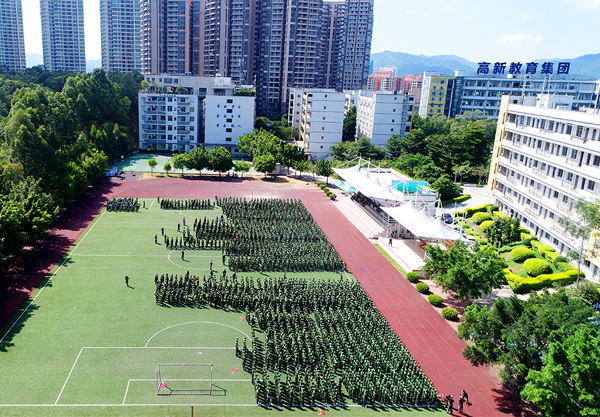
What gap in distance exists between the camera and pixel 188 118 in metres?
85.3

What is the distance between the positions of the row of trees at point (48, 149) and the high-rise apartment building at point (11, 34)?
288 ft

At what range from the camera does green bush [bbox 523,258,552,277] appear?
3391cm

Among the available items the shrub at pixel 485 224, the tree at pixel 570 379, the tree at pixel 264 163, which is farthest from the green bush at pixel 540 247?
the tree at pixel 264 163

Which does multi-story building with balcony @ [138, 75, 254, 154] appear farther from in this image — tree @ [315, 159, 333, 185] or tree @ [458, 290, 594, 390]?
tree @ [458, 290, 594, 390]

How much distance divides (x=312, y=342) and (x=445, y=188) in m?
37.0

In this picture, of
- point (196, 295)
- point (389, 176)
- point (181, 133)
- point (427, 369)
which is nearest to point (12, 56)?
point (181, 133)

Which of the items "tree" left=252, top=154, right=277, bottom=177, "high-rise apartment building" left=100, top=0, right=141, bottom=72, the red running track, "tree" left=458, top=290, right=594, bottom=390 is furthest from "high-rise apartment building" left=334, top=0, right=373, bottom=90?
"tree" left=458, top=290, right=594, bottom=390

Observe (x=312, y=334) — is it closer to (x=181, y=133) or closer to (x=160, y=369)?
(x=160, y=369)

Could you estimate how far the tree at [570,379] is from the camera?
16500 mm

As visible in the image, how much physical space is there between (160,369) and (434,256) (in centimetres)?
1900

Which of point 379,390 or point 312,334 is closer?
point 379,390

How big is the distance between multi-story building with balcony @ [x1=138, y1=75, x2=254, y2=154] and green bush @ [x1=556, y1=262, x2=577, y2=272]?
62.6 meters

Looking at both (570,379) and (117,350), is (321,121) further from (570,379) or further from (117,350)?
(570,379)

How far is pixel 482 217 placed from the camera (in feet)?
156
